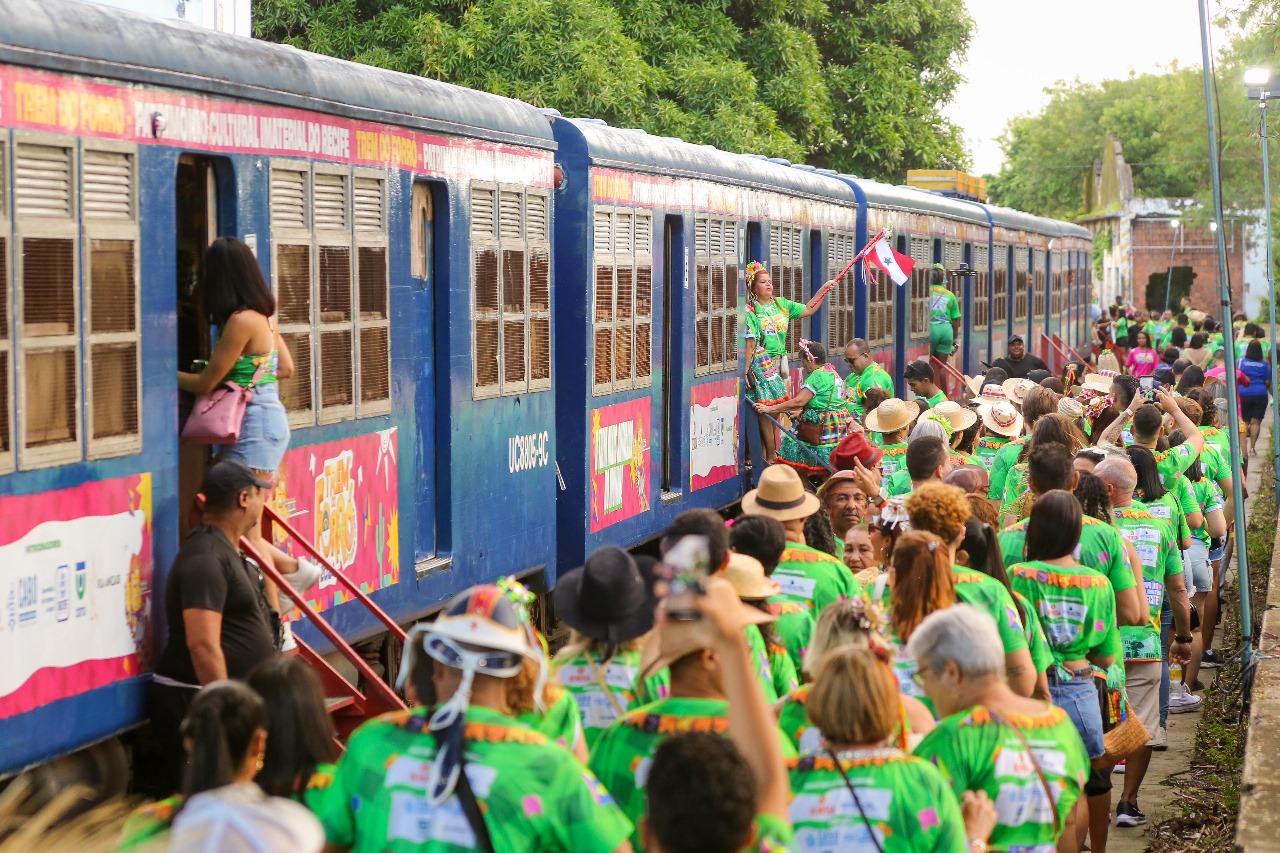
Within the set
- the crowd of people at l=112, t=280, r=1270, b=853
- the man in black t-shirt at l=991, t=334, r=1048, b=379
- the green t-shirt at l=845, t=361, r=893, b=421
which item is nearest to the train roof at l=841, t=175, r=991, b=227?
the man in black t-shirt at l=991, t=334, r=1048, b=379

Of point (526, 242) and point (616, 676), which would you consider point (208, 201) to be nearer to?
point (616, 676)

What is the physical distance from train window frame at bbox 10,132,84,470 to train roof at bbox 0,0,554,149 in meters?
0.26

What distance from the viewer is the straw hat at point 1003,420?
11.6m

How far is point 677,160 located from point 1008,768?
826 centimetres

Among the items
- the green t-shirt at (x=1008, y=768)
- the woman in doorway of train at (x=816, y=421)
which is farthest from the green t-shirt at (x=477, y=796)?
the woman in doorway of train at (x=816, y=421)

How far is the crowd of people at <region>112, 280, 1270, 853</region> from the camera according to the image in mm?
3840

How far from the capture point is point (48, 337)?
5758mm

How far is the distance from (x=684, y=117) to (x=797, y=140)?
5309mm

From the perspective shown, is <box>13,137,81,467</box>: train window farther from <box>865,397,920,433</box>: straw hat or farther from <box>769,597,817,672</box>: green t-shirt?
<box>865,397,920,433</box>: straw hat

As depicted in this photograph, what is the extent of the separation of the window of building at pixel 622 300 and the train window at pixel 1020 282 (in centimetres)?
1853

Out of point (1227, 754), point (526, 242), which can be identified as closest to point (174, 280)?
point (526, 242)

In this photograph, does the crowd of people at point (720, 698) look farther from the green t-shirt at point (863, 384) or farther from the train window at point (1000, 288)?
the train window at point (1000, 288)

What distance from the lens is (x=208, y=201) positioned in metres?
6.87

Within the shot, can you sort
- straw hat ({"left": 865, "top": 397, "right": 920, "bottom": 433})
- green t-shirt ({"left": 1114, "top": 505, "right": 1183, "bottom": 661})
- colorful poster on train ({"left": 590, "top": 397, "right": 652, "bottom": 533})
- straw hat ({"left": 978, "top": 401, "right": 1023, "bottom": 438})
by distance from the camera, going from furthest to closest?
straw hat ({"left": 978, "top": 401, "right": 1023, "bottom": 438}), colorful poster on train ({"left": 590, "top": 397, "right": 652, "bottom": 533}), straw hat ({"left": 865, "top": 397, "right": 920, "bottom": 433}), green t-shirt ({"left": 1114, "top": 505, "right": 1183, "bottom": 661})
